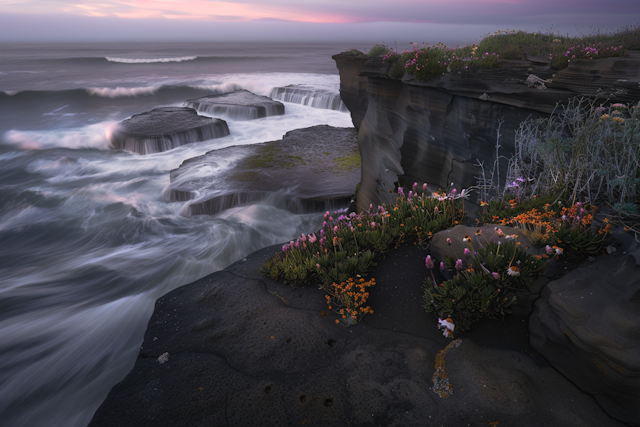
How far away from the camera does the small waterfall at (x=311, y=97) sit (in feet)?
79.6

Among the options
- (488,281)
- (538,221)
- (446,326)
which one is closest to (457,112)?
(538,221)

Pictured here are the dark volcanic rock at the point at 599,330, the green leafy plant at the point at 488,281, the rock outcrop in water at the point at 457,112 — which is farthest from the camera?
Result: the rock outcrop in water at the point at 457,112

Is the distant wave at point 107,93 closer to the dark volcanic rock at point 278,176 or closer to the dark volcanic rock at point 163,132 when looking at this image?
the dark volcanic rock at point 163,132

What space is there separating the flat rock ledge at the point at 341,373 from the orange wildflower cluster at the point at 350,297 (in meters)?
0.13

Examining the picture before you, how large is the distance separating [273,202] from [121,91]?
2764 centimetres

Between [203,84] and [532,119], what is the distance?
114 ft

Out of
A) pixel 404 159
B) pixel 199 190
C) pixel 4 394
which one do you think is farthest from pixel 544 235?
pixel 199 190

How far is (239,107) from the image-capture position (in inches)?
857

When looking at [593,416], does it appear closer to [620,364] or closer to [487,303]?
[620,364]

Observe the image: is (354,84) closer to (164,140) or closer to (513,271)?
(164,140)

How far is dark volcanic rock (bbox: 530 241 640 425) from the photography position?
2891mm

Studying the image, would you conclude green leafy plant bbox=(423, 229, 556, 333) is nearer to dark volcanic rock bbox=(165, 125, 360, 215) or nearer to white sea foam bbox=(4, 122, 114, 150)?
dark volcanic rock bbox=(165, 125, 360, 215)

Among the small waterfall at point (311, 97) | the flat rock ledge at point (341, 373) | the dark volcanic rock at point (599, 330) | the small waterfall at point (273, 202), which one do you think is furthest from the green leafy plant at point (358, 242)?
the small waterfall at point (311, 97)

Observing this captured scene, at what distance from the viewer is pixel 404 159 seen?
9.62 meters
